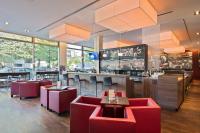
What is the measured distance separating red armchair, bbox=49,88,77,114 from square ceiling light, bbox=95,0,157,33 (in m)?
2.60

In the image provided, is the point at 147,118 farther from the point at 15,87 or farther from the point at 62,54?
the point at 62,54

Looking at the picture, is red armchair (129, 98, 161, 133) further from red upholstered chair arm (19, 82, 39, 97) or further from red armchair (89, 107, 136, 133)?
red upholstered chair arm (19, 82, 39, 97)

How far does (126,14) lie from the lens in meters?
4.49

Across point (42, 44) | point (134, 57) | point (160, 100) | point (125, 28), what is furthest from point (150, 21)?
Answer: point (42, 44)

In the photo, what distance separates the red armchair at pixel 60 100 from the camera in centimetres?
438

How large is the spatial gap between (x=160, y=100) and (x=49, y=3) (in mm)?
4891

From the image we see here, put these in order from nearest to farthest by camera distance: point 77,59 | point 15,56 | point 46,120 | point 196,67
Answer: point 46,120
point 15,56
point 77,59
point 196,67

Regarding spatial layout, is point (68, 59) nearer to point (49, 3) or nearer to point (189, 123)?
point (49, 3)

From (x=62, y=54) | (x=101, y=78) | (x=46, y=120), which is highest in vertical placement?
(x=62, y=54)

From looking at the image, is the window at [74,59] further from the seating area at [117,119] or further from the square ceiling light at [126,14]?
the seating area at [117,119]

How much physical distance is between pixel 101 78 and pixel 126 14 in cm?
327

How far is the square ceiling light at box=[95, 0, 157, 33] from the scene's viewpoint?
4.25 meters

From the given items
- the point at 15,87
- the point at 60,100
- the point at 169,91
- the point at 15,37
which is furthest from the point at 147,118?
the point at 15,37

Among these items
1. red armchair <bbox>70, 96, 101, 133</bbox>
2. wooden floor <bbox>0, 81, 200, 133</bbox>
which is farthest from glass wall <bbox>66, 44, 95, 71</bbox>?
red armchair <bbox>70, 96, 101, 133</bbox>
